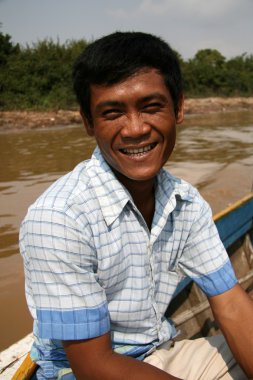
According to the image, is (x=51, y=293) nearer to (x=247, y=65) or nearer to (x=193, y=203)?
(x=193, y=203)

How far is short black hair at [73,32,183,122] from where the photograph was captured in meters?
1.23

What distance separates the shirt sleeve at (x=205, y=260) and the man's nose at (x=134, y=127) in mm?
424

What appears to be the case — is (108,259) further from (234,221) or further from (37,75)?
(37,75)

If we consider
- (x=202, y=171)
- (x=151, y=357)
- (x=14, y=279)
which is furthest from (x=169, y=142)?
(x=202, y=171)

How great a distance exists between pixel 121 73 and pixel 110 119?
0.15m

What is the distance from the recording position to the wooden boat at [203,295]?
205 centimetres

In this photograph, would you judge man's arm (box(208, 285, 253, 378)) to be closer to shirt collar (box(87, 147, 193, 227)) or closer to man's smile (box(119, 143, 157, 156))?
shirt collar (box(87, 147, 193, 227))

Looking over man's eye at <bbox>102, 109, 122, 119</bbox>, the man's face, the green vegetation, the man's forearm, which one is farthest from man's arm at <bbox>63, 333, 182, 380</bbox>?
the green vegetation

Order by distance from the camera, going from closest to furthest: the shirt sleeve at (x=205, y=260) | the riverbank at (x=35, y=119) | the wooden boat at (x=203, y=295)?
the shirt sleeve at (x=205, y=260), the wooden boat at (x=203, y=295), the riverbank at (x=35, y=119)

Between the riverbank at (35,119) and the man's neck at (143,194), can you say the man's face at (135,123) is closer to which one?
the man's neck at (143,194)

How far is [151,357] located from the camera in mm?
1417

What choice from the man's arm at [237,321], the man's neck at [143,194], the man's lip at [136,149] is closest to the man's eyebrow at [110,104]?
the man's lip at [136,149]

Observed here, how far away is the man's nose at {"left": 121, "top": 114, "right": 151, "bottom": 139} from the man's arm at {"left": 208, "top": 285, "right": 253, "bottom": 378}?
696 millimetres

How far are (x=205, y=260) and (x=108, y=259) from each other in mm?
467
